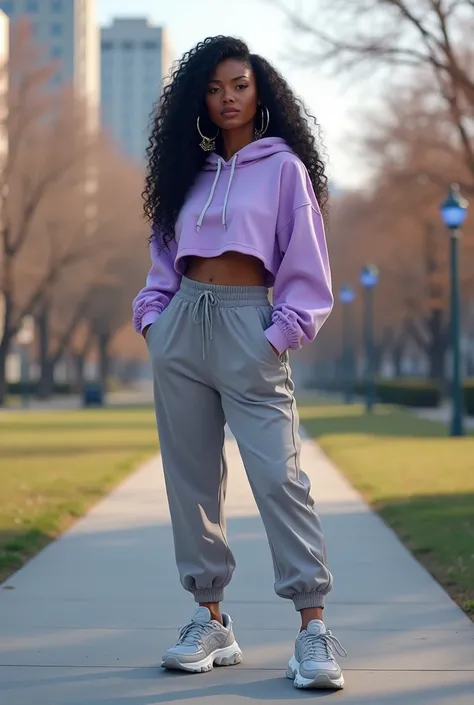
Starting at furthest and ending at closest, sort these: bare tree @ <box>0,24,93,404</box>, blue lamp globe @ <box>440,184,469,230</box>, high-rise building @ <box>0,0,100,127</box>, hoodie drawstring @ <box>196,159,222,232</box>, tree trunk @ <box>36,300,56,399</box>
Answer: high-rise building @ <box>0,0,100,127</box> → tree trunk @ <box>36,300,56,399</box> → bare tree @ <box>0,24,93,404</box> → blue lamp globe @ <box>440,184,469,230</box> → hoodie drawstring @ <box>196,159,222,232</box>

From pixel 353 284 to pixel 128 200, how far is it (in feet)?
35.8

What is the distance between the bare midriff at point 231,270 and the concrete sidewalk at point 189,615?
129 cm

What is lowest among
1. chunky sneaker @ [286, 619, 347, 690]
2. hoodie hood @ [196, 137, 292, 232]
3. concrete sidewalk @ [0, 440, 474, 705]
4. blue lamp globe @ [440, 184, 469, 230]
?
concrete sidewalk @ [0, 440, 474, 705]

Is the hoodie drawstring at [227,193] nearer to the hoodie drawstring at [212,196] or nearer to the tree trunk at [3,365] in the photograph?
the hoodie drawstring at [212,196]

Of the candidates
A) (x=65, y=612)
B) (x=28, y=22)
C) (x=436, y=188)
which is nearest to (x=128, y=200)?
Answer: (x=28, y=22)

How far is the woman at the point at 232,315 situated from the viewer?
13.6ft

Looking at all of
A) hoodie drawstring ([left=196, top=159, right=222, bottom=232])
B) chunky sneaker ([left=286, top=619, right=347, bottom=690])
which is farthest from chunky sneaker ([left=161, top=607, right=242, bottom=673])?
hoodie drawstring ([left=196, top=159, right=222, bottom=232])

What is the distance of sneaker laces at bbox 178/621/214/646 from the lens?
14.2ft

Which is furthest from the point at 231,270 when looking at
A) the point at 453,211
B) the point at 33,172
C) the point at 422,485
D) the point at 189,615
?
the point at 33,172

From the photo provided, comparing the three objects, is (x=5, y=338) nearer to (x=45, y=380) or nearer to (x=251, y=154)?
(x=45, y=380)

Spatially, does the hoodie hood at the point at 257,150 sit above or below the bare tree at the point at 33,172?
below

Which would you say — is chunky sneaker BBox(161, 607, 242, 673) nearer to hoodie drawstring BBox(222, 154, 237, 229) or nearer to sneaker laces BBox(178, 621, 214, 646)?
sneaker laces BBox(178, 621, 214, 646)

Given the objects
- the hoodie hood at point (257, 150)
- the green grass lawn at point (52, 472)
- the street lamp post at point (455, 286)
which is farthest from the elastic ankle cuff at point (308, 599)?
the street lamp post at point (455, 286)

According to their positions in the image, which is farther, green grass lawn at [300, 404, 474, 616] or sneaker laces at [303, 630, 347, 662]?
green grass lawn at [300, 404, 474, 616]
